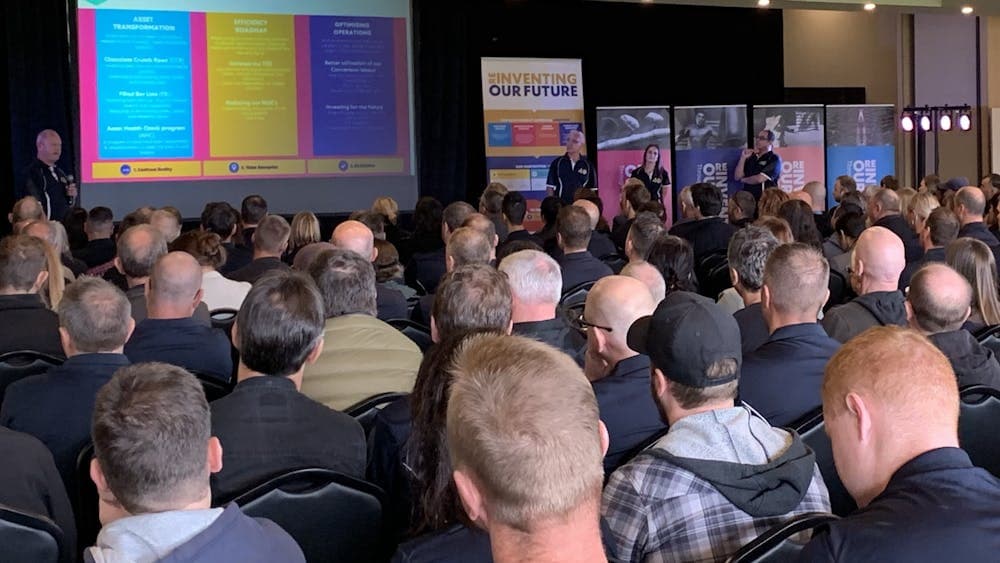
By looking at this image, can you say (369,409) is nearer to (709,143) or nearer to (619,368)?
(619,368)

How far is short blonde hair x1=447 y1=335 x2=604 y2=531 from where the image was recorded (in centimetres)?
142

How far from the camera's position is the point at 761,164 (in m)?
14.3

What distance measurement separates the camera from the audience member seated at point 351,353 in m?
3.61

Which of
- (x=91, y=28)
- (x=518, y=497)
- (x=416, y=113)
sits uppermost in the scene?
(x=91, y=28)

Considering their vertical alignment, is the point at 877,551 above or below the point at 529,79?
below

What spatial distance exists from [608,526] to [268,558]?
0.69 m

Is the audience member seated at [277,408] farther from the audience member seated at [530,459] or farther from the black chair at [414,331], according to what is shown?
the black chair at [414,331]

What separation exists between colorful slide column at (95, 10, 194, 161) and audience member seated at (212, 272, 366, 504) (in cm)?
820

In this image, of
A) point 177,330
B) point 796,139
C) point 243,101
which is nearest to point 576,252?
point 177,330

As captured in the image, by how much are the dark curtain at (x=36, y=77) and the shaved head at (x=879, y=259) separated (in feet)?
27.0

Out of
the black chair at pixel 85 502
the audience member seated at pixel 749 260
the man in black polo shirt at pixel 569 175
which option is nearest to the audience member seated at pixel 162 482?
the black chair at pixel 85 502

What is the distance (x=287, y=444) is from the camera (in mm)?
2877

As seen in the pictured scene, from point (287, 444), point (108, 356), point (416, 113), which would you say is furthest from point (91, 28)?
point (287, 444)

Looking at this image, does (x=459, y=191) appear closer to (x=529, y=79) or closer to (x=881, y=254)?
(x=529, y=79)
